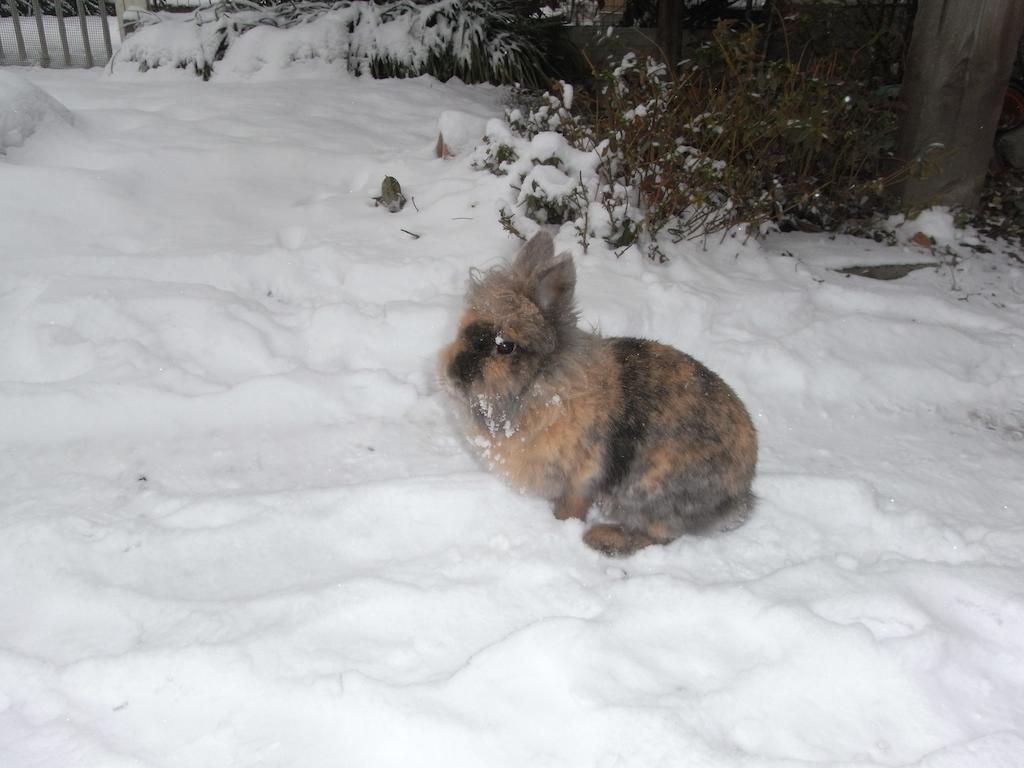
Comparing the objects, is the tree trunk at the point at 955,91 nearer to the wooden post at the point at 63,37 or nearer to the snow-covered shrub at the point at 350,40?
the snow-covered shrub at the point at 350,40

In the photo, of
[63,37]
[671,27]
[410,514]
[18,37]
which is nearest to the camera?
[410,514]

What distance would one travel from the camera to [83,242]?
374cm

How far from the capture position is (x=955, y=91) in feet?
16.2

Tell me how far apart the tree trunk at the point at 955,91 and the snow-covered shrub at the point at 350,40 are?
380 centimetres

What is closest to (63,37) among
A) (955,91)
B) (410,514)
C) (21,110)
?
(21,110)

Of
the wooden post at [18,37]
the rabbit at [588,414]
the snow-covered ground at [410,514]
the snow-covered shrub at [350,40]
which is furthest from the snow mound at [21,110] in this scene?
the wooden post at [18,37]

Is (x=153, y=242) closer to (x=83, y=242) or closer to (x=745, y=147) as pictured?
(x=83, y=242)

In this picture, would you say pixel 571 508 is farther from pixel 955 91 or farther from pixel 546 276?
pixel 955 91

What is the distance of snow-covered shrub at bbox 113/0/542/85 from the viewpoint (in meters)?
6.76

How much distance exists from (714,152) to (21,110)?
448 cm

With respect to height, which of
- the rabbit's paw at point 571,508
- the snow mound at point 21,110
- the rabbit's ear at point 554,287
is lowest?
the rabbit's paw at point 571,508

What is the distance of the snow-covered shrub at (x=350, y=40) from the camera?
6758 mm

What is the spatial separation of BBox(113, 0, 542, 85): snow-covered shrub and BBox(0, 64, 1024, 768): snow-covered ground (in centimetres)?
256

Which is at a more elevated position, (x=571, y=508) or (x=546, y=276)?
(x=546, y=276)
